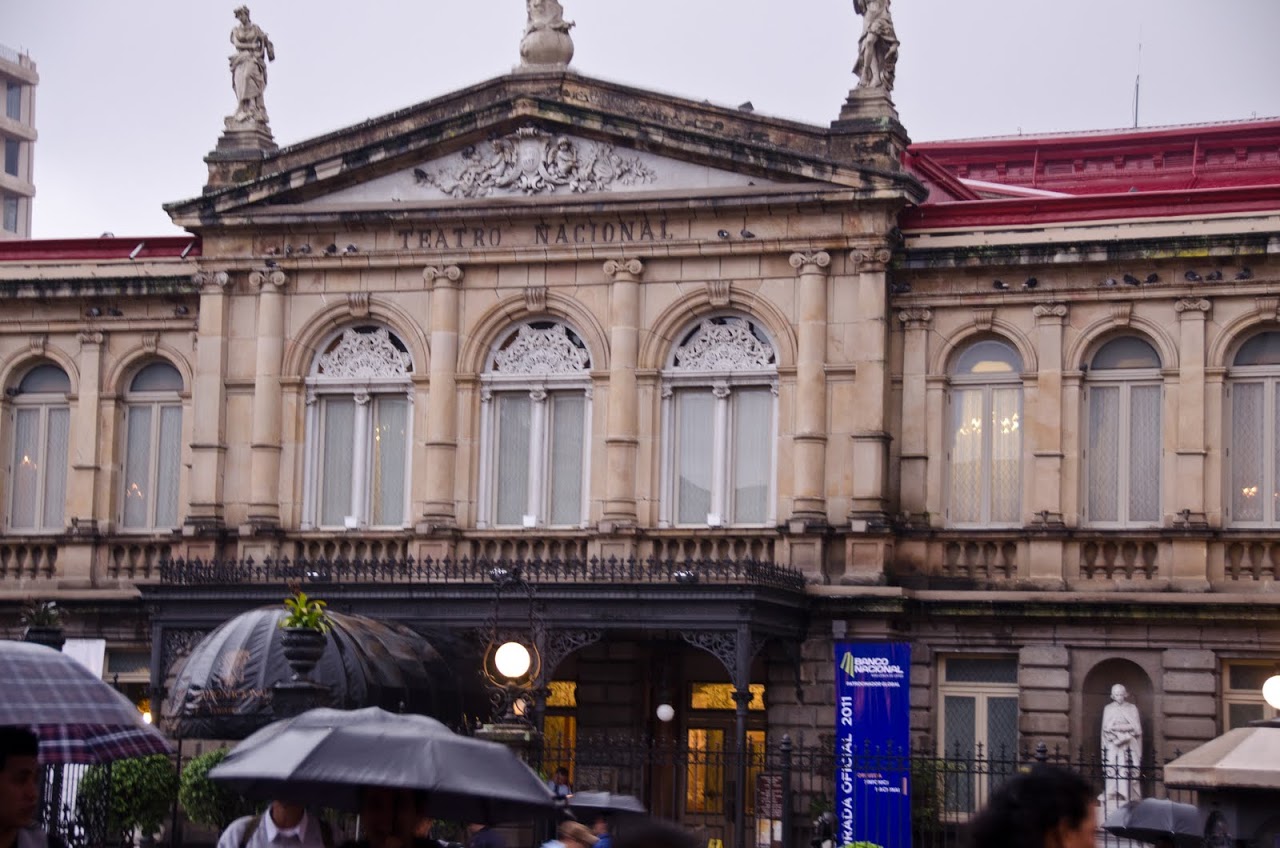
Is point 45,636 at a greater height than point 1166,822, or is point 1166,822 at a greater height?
point 45,636

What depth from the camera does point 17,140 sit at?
337 ft

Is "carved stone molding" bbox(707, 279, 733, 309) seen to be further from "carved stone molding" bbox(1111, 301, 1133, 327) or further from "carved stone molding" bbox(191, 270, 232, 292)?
"carved stone molding" bbox(191, 270, 232, 292)

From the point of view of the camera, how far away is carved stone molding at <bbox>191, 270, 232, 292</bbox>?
123 feet

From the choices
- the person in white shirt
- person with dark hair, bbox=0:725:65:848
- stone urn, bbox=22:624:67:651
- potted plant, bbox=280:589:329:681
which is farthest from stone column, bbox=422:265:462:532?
person with dark hair, bbox=0:725:65:848

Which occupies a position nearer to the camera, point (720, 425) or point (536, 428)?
point (720, 425)

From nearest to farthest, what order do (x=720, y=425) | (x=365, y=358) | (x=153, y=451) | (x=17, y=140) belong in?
(x=720, y=425) < (x=365, y=358) < (x=153, y=451) < (x=17, y=140)

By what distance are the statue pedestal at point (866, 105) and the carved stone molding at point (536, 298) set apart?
5323mm

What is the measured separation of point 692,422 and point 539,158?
4763 mm

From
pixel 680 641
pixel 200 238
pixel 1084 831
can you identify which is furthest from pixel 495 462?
pixel 1084 831

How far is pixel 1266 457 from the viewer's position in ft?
109

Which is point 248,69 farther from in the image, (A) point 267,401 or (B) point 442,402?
(B) point 442,402

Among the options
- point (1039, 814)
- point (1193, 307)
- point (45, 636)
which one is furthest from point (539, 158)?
point (1039, 814)

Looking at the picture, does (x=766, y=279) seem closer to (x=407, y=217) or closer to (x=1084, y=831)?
(x=407, y=217)

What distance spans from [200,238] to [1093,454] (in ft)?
49.2
